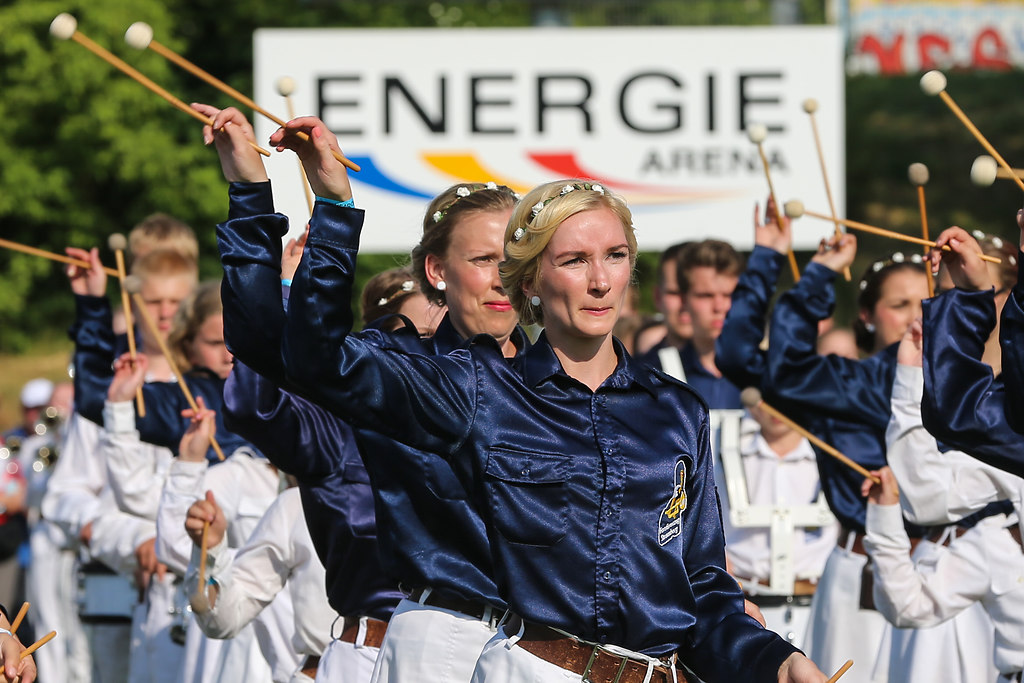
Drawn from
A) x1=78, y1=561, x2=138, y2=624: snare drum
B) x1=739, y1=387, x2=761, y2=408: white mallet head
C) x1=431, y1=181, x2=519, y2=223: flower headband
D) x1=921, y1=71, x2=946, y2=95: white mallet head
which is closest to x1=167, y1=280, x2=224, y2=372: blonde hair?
x1=78, y1=561, x2=138, y2=624: snare drum

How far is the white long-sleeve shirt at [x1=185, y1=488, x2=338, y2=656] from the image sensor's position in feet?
17.0

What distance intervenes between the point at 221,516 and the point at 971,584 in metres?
2.42

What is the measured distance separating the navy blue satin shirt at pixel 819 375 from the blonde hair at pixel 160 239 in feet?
10.4

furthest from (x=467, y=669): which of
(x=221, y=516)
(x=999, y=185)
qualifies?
(x=999, y=185)

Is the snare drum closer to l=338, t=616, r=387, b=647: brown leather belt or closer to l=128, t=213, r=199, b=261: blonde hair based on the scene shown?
l=128, t=213, r=199, b=261: blonde hair

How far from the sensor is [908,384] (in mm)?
5293

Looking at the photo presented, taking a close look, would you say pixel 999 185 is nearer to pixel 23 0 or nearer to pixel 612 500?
pixel 23 0

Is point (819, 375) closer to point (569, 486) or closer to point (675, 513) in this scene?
point (675, 513)

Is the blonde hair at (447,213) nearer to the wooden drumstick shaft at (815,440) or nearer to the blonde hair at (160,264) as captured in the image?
the wooden drumstick shaft at (815,440)

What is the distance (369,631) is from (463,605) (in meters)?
0.77

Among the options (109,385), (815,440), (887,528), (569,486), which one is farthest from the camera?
(109,385)

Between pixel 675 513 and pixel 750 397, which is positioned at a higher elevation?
pixel 750 397

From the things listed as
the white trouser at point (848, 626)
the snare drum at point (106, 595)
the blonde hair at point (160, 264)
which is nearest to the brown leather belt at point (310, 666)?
the white trouser at point (848, 626)

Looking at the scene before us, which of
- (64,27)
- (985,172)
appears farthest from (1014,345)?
(64,27)
